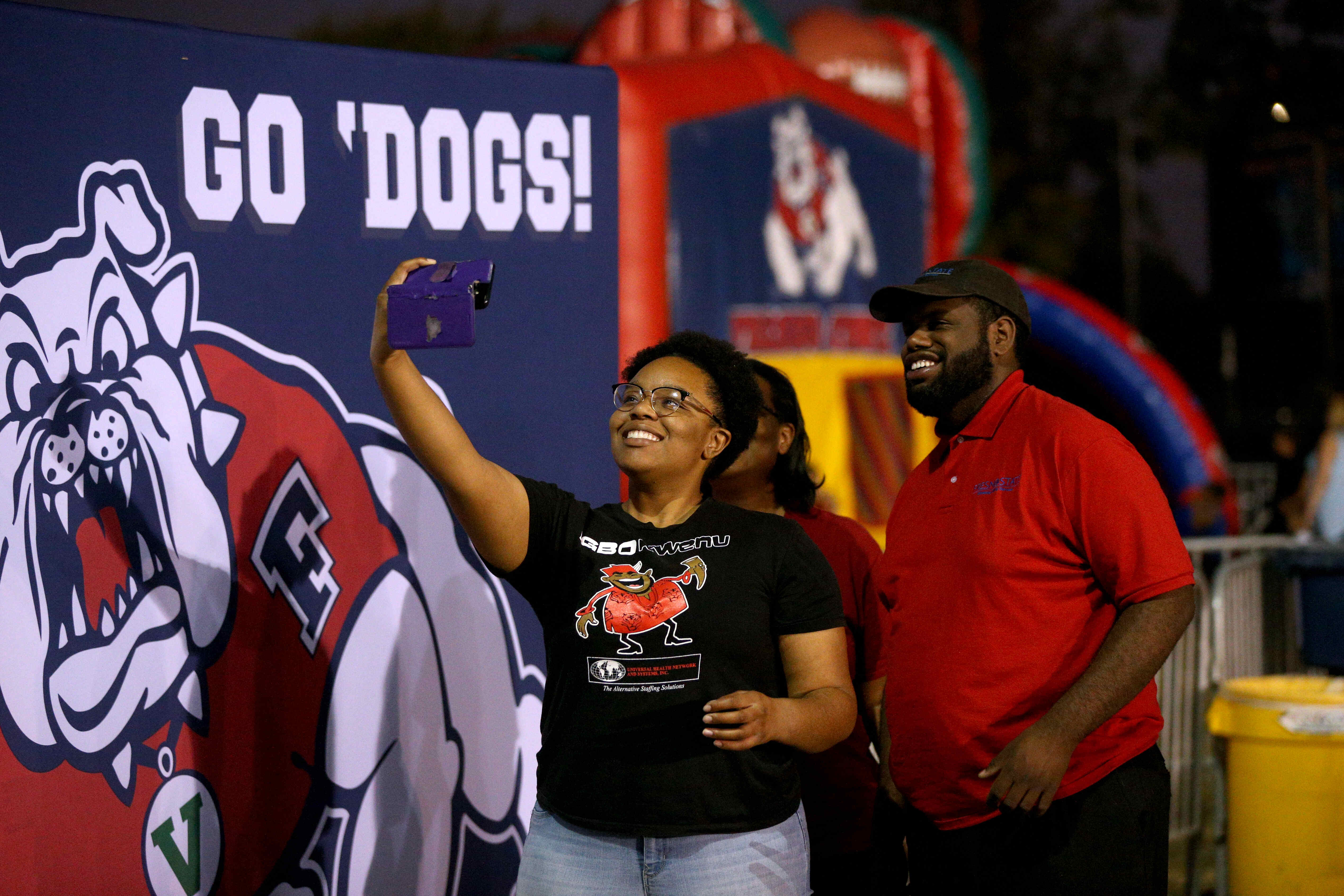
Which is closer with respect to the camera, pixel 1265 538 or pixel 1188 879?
pixel 1188 879

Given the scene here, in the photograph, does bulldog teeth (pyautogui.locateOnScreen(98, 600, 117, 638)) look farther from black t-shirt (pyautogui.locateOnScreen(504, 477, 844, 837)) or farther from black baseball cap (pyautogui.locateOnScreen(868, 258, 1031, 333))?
black baseball cap (pyautogui.locateOnScreen(868, 258, 1031, 333))

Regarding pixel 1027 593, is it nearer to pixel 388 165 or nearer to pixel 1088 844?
pixel 1088 844

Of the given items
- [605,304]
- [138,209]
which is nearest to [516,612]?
[605,304]

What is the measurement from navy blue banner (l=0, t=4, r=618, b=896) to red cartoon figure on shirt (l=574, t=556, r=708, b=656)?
3.69ft

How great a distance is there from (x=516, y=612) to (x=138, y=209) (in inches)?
57.0

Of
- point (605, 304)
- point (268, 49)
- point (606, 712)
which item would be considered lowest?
point (606, 712)

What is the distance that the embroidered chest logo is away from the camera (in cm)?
263

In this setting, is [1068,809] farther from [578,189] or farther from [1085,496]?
[578,189]

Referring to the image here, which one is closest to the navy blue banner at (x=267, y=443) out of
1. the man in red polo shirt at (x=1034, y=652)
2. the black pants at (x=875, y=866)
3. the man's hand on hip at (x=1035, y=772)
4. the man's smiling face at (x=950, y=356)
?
the black pants at (x=875, y=866)

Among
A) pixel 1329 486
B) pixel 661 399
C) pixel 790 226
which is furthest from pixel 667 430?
pixel 1329 486

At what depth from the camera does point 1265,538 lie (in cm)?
703

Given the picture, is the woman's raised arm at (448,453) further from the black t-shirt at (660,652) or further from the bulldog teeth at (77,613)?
the bulldog teeth at (77,613)

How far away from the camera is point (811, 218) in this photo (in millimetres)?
7387

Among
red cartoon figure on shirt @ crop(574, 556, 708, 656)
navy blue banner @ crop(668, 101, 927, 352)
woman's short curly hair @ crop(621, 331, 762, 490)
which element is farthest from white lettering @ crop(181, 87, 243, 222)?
navy blue banner @ crop(668, 101, 927, 352)
